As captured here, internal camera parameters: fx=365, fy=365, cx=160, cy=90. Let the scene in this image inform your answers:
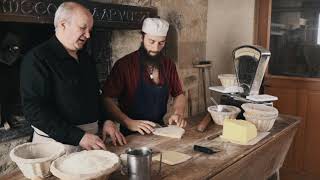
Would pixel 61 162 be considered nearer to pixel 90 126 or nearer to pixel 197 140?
pixel 90 126

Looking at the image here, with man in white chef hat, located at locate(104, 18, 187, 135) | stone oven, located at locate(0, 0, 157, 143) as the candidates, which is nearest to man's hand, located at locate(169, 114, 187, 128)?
man in white chef hat, located at locate(104, 18, 187, 135)

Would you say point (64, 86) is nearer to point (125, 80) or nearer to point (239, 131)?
point (125, 80)

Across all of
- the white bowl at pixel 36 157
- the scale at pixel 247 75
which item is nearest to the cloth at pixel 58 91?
the white bowl at pixel 36 157

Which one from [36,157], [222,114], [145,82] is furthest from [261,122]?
[36,157]

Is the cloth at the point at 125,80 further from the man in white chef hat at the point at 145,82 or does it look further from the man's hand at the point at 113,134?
the man's hand at the point at 113,134

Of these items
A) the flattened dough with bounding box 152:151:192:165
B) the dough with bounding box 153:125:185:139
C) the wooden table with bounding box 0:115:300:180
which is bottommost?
the wooden table with bounding box 0:115:300:180

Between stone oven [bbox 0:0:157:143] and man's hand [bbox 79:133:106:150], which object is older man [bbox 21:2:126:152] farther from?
stone oven [bbox 0:0:157:143]

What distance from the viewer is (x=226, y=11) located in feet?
12.7

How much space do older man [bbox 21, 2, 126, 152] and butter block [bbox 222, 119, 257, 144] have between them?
0.57m

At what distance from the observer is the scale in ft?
8.54

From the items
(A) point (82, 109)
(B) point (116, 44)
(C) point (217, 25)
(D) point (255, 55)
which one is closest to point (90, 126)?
(A) point (82, 109)

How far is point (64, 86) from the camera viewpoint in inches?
68.6

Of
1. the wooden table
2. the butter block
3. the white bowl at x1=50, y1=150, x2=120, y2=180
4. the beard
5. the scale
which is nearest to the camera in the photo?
the white bowl at x1=50, y1=150, x2=120, y2=180

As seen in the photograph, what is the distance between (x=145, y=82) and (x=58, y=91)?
0.73 metres
